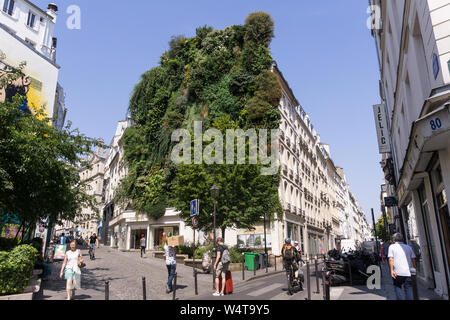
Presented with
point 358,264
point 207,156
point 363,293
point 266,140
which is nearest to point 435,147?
point 363,293

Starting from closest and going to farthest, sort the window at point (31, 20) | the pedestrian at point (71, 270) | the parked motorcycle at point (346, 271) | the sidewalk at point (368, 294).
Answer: the pedestrian at point (71, 270)
the sidewalk at point (368, 294)
the parked motorcycle at point (346, 271)
the window at point (31, 20)

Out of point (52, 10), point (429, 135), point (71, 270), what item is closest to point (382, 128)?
point (429, 135)

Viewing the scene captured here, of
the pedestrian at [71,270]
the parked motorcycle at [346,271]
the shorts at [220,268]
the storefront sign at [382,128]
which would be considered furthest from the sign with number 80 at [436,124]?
the storefront sign at [382,128]

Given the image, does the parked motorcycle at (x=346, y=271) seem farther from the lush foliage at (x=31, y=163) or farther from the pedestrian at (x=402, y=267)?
the lush foliage at (x=31, y=163)

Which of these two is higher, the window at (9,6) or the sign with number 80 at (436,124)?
the window at (9,6)

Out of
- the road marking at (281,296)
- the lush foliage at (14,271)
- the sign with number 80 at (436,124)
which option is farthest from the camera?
the road marking at (281,296)

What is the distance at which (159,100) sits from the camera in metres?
38.4

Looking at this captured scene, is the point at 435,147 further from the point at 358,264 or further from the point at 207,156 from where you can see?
the point at 207,156

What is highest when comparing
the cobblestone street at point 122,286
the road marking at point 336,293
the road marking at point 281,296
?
the cobblestone street at point 122,286

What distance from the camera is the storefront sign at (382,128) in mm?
19094

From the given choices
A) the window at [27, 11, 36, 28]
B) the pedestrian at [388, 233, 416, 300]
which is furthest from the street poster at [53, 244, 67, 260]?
the window at [27, 11, 36, 28]

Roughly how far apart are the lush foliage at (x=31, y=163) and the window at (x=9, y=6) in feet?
86.5
